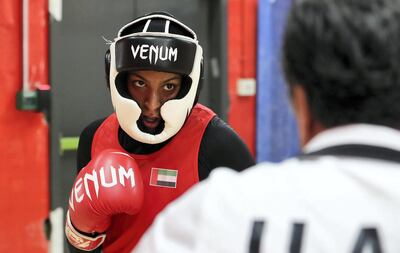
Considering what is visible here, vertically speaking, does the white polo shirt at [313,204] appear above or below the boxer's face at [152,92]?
above

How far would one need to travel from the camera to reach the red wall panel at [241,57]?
409cm

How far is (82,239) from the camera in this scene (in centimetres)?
173

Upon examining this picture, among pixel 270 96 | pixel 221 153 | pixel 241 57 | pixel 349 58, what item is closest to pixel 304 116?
pixel 349 58

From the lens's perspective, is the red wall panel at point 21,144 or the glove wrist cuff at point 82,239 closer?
the glove wrist cuff at point 82,239

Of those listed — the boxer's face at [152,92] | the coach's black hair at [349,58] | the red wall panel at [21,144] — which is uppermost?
the coach's black hair at [349,58]

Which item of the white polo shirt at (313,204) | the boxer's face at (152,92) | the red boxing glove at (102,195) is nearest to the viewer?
the white polo shirt at (313,204)

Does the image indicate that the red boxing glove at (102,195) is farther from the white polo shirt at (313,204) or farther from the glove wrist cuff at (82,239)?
the white polo shirt at (313,204)

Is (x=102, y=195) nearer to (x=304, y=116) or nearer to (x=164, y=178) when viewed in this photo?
(x=164, y=178)

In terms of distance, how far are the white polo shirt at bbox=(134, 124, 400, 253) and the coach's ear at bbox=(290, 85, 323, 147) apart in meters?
0.02

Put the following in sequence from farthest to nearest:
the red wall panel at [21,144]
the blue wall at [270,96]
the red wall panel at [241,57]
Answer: the blue wall at [270,96] → the red wall panel at [241,57] → the red wall panel at [21,144]

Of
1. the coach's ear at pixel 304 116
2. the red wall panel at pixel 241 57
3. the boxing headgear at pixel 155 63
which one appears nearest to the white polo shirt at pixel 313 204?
the coach's ear at pixel 304 116

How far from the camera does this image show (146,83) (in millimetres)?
1804

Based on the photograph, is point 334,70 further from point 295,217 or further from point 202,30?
point 202,30

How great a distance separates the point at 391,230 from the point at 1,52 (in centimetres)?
255
